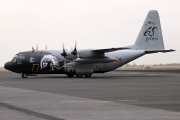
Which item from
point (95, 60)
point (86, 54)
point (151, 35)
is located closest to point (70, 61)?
point (86, 54)

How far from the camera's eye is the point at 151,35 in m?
62.1

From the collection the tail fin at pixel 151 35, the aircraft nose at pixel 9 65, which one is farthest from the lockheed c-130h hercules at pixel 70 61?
the tail fin at pixel 151 35

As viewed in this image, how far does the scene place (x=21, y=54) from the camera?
55969 mm

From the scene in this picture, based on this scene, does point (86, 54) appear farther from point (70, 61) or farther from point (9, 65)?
point (9, 65)

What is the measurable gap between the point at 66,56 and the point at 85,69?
120 inches

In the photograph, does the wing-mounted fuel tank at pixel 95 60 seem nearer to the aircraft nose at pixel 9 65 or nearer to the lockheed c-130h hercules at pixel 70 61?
the lockheed c-130h hercules at pixel 70 61

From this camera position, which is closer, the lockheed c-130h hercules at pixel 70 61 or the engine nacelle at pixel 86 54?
the lockheed c-130h hercules at pixel 70 61

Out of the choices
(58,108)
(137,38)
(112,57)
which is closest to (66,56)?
(112,57)

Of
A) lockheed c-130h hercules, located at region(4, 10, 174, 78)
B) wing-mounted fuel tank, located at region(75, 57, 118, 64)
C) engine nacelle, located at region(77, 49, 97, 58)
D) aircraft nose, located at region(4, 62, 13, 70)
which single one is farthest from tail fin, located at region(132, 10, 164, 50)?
aircraft nose, located at region(4, 62, 13, 70)

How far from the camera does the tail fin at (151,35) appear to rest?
202 ft

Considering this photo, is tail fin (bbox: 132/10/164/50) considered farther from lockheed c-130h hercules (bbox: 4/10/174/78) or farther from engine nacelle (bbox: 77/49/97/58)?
engine nacelle (bbox: 77/49/97/58)

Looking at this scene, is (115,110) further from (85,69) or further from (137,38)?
(137,38)

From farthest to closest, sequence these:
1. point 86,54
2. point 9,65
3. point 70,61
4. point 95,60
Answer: point 70,61 < point 95,60 < point 9,65 < point 86,54

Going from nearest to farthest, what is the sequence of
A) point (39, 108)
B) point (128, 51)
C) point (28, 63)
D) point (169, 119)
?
point (169, 119), point (39, 108), point (28, 63), point (128, 51)
